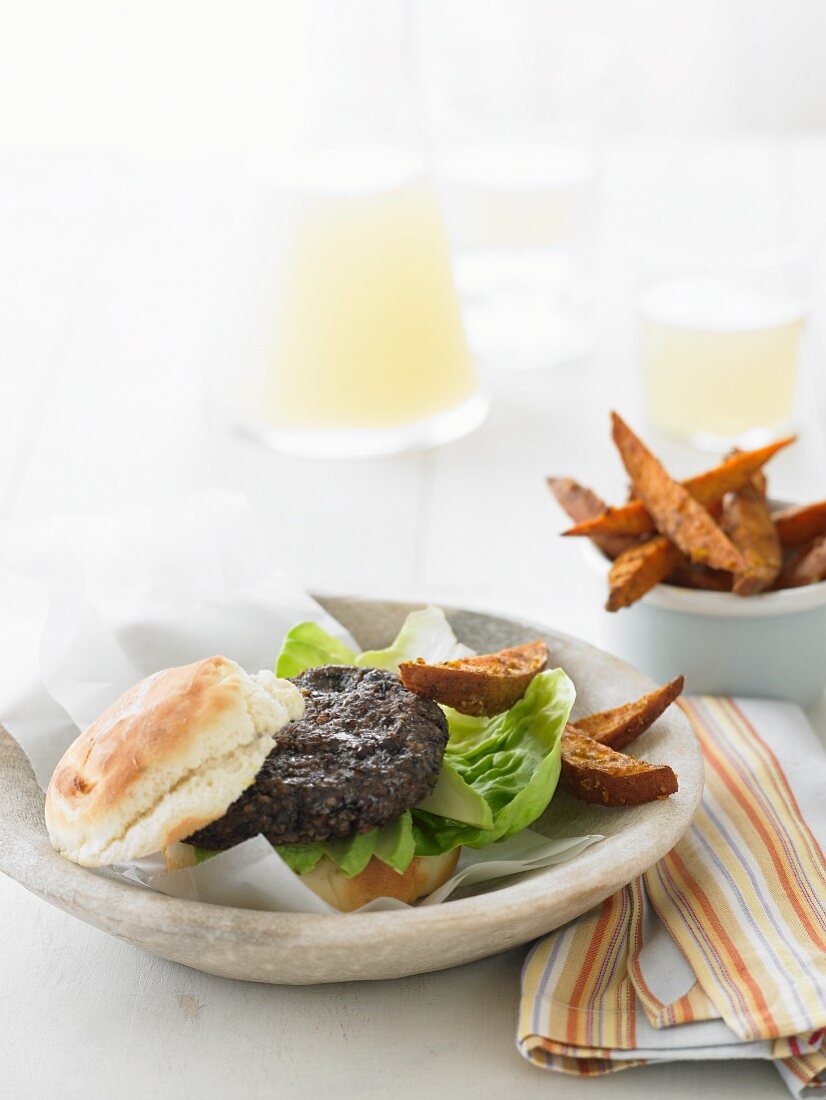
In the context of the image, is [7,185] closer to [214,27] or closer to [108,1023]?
[214,27]

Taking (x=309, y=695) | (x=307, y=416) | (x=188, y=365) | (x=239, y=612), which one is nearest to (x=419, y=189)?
(x=307, y=416)

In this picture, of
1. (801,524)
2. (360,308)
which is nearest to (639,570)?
(801,524)

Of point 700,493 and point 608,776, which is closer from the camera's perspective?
point 608,776

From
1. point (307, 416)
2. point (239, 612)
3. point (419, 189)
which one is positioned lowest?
point (307, 416)

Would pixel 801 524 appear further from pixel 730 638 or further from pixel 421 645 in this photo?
pixel 421 645

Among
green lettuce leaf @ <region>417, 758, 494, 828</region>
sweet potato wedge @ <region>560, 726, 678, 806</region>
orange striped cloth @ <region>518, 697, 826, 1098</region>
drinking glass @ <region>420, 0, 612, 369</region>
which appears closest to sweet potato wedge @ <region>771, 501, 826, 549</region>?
orange striped cloth @ <region>518, 697, 826, 1098</region>

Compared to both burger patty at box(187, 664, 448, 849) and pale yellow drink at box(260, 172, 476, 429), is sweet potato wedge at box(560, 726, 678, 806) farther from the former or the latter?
pale yellow drink at box(260, 172, 476, 429)
